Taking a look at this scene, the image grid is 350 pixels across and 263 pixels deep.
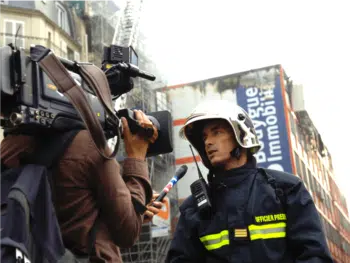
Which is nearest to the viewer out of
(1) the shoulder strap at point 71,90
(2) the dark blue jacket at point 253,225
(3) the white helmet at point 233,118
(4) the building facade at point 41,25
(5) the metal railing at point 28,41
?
(1) the shoulder strap at point 71,90

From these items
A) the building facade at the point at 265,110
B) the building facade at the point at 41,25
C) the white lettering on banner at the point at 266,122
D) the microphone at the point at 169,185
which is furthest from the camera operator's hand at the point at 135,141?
the white lettering on banner at the point at 266,122

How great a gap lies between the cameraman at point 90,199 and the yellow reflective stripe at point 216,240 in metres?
0.69

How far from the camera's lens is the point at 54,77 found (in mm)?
2201

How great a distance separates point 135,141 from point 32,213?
27.3 inches

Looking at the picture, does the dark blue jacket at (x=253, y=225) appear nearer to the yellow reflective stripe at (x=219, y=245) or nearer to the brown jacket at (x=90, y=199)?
the yellow reflective stripe at (x=219, y=245)

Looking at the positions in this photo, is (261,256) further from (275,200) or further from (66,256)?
(66,256)

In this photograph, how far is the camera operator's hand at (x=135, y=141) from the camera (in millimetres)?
2652

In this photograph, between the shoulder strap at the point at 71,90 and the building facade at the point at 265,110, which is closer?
the shoulder strap at the point at 71,90

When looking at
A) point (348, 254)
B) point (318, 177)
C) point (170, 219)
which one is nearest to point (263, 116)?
point (170, 219)

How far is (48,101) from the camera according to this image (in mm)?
2338

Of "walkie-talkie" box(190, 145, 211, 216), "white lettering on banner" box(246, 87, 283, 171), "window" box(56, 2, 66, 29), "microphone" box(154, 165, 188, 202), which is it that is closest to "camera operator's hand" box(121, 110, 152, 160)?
"microphone" box(154, 165, 188, 202)

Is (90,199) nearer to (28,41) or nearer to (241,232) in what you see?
(241,232)

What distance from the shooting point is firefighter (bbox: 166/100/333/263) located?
2.91 meters

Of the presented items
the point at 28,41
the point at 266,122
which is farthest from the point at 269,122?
the point at 28,41
